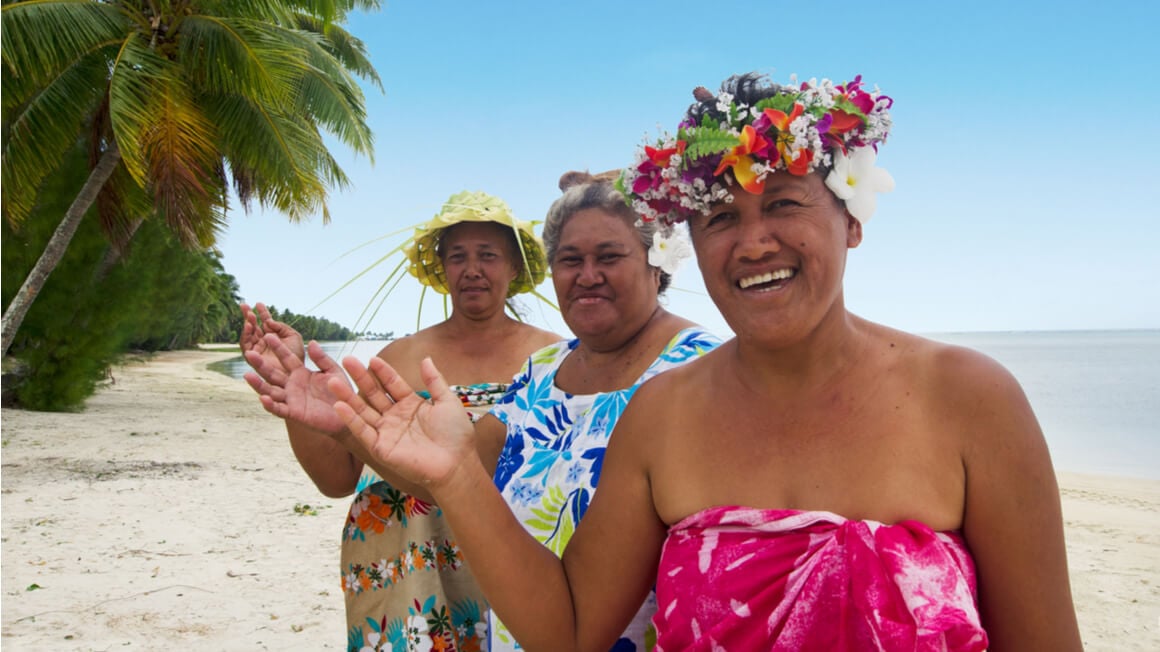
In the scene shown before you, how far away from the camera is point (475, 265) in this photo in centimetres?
352

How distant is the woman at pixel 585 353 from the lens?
2332 millimetres

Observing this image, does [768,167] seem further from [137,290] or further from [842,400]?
[137,290]

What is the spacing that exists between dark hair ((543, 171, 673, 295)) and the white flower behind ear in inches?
2.2

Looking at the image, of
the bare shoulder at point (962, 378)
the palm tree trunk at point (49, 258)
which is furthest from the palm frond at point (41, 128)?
the bare shoulder at point (962, 378)

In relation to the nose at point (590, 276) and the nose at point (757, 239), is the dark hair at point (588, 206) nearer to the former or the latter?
the nose at point (590, 276)

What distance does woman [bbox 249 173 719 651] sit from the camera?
2332 millimetres

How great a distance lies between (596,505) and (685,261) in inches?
33.8

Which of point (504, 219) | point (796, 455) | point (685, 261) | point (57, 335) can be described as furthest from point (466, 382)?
point (57, 335)

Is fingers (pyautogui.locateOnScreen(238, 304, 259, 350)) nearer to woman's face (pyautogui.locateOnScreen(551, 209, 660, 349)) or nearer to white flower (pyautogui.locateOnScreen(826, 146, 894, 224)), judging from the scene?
woman's face (pyautogui.locateOnScreen(551, 209, 660, 349))

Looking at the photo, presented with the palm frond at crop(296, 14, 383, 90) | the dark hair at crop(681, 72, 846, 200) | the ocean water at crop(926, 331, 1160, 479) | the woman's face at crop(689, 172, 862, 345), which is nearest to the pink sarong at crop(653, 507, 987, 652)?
the woman's face at crop(689, 172, 862, 345)

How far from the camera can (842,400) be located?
169 centimetres

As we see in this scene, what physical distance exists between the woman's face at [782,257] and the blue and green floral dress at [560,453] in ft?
2.06

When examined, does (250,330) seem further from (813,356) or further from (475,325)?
(813,356)

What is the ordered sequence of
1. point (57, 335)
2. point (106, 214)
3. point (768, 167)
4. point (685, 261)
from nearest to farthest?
point (768, 167) < point (685, 261) < point (106, 214) < point (57, 335)
